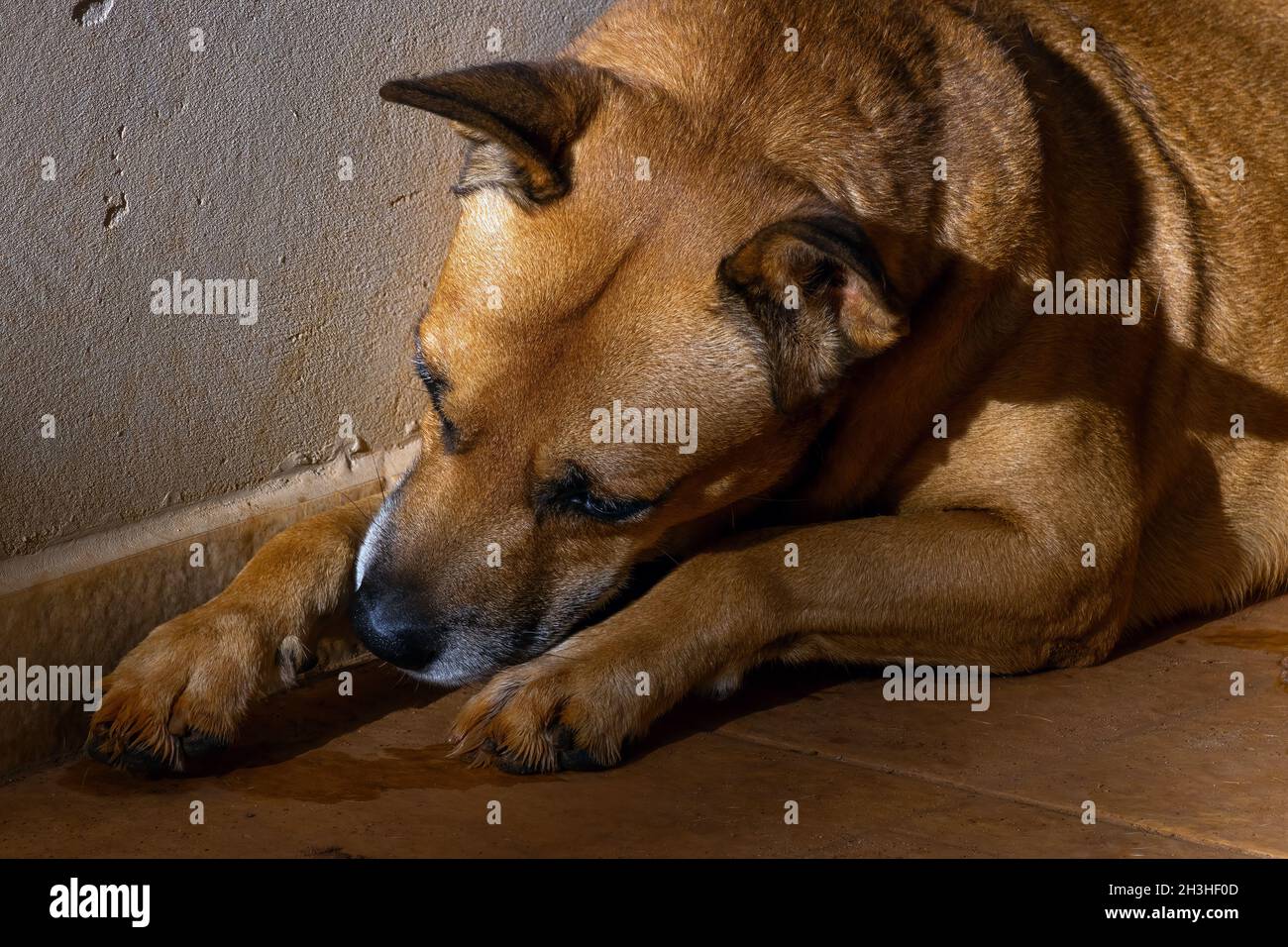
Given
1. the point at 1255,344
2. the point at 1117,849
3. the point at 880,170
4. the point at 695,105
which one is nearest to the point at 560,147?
the point at 695,105

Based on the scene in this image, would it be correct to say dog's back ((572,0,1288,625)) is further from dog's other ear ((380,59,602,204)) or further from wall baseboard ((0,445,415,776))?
wall baseboard ((0,445,415,776))

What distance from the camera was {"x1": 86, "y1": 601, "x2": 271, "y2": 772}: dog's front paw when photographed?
2805 millimetres

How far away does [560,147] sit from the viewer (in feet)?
9.55

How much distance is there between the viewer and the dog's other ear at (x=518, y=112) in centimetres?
275

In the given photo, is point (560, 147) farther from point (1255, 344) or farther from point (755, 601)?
point (1255, 344)

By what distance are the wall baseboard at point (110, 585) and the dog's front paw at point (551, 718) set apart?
722 mm

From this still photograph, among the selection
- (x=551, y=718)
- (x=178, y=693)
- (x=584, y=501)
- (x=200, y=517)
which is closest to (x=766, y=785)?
(x=551, y=718)

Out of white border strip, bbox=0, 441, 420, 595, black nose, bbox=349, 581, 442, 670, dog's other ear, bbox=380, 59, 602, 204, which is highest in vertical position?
dog's other ear, bbox=380, 59, 602, 204

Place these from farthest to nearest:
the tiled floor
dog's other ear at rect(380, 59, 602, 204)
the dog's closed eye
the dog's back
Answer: the dog's back < the dog's closed eye < dog's other ear at rect(380, 59, 602, 204) < the tiled floor

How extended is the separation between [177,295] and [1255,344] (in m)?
2.69

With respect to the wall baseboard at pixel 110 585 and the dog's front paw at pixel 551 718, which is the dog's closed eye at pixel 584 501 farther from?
the wall baseboard at pixel 110 585

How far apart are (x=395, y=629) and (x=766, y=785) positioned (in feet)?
2.62

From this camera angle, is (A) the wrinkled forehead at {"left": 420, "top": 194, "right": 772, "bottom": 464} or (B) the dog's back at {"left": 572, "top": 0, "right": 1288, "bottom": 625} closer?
(A) the wrinkled forehead at {"left": 420, "top": 194, "right": 772, "bottom": 464}

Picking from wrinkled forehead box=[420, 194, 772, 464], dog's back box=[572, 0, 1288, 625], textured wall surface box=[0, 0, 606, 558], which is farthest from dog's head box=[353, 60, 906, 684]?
textured wall surface box=[0, 0, 606, 558]
